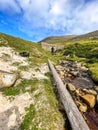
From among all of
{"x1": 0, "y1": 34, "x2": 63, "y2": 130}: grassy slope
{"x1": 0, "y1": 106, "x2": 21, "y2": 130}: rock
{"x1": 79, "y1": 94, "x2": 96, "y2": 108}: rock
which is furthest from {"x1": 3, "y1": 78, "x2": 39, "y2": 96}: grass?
{"x1": 79, "y1": 94, "x2": 96, "y2": 108}: rock

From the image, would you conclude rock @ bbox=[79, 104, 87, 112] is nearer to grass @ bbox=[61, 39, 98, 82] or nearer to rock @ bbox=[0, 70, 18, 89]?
rock @ bbox=[0, 70, 18, 89]

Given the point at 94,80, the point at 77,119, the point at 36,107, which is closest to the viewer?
the point at 77,119

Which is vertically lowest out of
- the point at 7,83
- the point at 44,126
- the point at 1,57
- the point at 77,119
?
the point at 44,126

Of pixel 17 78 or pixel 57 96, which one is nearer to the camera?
pixel 57 96

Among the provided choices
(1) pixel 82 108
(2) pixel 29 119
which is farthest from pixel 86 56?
(2) pixel 29 119

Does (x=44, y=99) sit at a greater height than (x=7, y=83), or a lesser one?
lesser

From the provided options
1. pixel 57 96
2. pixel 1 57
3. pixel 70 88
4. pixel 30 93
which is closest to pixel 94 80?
pixel 70 88

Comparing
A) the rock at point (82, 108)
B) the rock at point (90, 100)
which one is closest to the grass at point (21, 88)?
the rock at point (82, 108)

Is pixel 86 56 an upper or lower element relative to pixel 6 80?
Result: upper

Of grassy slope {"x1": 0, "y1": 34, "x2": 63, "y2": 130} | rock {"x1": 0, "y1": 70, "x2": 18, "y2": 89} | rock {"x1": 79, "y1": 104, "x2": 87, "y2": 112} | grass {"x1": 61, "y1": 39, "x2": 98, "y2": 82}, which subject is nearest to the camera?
grassy slope {"x1": 0, "y1": 34, "x2": 63, "y2": 130}

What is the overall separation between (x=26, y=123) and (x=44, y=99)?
10.9 feet

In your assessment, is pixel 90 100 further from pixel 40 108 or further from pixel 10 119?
pixel 10 119

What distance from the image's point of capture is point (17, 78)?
17109 millimetres

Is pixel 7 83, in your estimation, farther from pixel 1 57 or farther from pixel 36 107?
pixel 1 57
